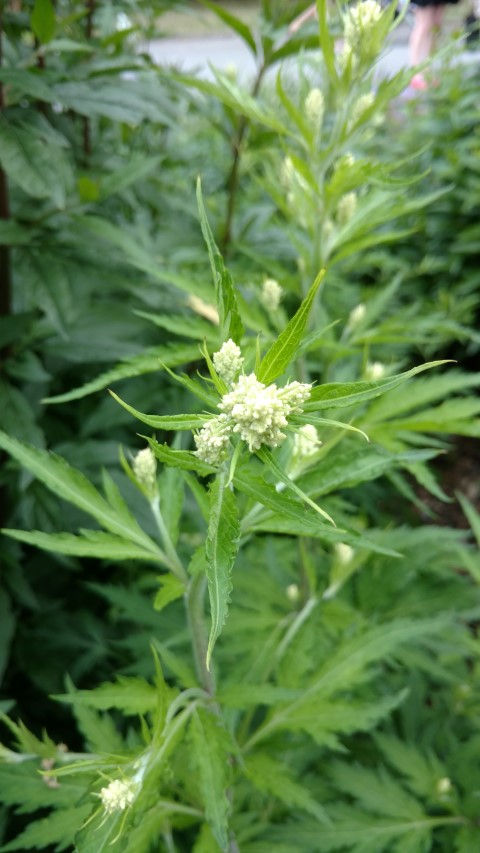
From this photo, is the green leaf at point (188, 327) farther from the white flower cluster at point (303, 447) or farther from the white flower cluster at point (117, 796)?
the white flower cluster at point (117, 796)

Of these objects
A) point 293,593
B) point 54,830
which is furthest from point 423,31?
point 54,830

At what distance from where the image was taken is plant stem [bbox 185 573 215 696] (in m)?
0.93

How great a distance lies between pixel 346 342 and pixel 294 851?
1.11 metres

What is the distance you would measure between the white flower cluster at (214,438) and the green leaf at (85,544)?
27 cm

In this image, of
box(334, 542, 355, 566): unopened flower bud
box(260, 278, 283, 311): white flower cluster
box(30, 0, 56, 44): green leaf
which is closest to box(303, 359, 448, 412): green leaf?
box(260, 278, 283, 311): white flower cluster

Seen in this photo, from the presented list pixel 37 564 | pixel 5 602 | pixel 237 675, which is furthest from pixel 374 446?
pixel 37 564

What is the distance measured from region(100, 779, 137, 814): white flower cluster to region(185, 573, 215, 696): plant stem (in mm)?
204

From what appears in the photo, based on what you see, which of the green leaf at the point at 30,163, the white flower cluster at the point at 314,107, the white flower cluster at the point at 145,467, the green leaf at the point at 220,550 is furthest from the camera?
the green leaf at the point at 30,163

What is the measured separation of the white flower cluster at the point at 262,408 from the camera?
0.66 metres

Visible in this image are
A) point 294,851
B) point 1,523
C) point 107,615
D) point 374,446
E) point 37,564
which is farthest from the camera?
point 107,615

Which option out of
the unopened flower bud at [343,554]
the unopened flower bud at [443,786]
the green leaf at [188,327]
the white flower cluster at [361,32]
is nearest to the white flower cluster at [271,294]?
the green leaf at [188,327]

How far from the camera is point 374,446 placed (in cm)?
93

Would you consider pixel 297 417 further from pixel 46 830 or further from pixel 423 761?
pixel 423 761

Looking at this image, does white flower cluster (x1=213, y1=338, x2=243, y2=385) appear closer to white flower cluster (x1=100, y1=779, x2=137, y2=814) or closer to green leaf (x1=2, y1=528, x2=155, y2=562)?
green leaf (x1=2, y1=528, x2=155, y2=562)
